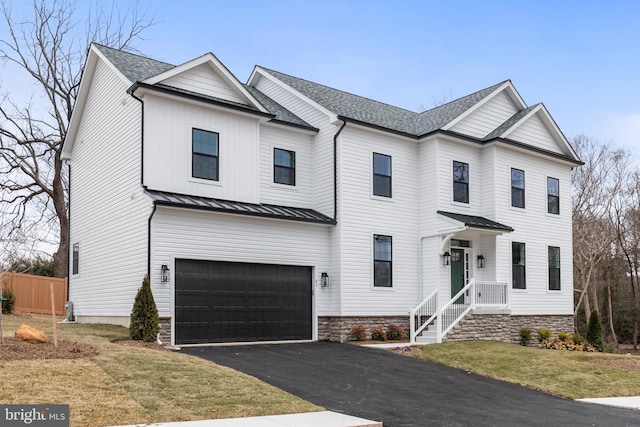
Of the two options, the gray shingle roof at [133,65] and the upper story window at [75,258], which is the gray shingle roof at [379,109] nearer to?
the gray shingle roof at [133,65]

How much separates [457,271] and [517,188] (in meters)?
4.01

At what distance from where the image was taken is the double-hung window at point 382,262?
66.8ft

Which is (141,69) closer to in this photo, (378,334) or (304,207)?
(304,207)

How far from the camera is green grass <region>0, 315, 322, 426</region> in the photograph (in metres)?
8.56

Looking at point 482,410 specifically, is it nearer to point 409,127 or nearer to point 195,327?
point 195,327

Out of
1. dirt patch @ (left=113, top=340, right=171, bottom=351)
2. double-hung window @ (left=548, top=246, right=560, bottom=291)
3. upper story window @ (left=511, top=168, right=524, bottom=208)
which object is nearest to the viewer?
dirt patch @ (left=113, top=340, right=171, bottom=351)

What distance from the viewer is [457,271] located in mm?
21984

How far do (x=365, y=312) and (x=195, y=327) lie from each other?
18.8 feet

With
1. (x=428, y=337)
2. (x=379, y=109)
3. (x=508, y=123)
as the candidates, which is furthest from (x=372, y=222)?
(x=508, y=123)

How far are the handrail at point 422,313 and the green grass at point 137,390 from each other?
851 cm

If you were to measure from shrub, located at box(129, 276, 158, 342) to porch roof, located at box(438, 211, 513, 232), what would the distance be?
1004cm

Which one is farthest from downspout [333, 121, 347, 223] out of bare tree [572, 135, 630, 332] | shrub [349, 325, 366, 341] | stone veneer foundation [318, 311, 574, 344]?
bare tree [572, 135, 630, 332]

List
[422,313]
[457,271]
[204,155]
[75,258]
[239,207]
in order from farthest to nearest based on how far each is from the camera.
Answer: [457,271] → [75,258] → [422,313] → [204,155] → [239,207]

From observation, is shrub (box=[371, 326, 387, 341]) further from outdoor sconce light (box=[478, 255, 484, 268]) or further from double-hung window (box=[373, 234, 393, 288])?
outdoor sconce light (box=[478, 255, 484, 268])
